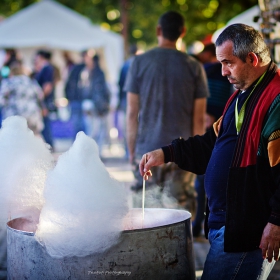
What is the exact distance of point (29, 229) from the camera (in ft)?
10.5

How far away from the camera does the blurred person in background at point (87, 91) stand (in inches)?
420

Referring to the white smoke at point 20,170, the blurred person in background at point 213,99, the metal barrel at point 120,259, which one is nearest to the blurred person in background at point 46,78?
the blurred person in background at point 213,99

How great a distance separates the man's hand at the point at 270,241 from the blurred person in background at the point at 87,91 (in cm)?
833

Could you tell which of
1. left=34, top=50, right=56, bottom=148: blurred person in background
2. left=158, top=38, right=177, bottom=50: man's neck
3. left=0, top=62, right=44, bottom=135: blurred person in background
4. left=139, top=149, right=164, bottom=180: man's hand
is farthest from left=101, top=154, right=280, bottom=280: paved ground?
left=0, top=62, right=44, bottom=135: blurred person in background

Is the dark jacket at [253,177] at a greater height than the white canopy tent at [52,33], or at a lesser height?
lesser

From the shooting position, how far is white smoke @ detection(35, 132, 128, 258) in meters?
2.53

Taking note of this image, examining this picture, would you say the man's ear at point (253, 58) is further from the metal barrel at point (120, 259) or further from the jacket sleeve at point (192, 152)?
the metal barrel at point (120, 259)

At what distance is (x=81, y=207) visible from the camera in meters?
2.52

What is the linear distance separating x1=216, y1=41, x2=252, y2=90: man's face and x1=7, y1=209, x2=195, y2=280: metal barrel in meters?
0.71

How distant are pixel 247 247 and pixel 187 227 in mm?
323

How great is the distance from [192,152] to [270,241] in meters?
0.79

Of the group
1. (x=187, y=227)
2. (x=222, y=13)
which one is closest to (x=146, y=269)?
(x=187, y=227)

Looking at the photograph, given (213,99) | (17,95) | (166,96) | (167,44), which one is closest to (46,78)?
(17,95)

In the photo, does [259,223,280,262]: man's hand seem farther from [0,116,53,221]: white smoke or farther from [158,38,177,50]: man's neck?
[158,38,177,50]: man's neck
